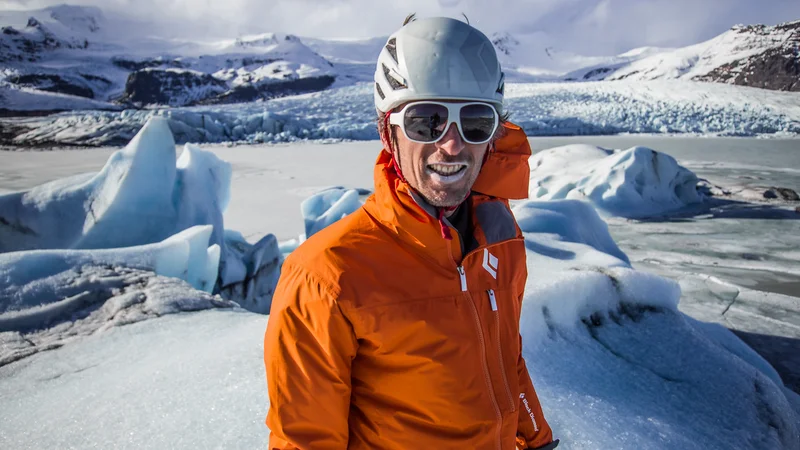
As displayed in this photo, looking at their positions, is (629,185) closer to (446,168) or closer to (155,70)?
(446,168)

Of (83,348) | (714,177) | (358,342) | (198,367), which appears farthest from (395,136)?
(714,177)

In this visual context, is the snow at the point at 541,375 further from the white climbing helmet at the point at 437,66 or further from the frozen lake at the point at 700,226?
the white climbing helmet at the point at 437,66

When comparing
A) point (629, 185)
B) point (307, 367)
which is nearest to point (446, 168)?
point (307, 367)

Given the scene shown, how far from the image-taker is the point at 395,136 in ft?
3.35

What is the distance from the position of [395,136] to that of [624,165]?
7.86m

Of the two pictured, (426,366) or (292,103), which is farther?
(292,103)

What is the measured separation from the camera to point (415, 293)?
2.86 ft

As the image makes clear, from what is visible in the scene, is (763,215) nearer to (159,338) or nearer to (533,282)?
(533,282)

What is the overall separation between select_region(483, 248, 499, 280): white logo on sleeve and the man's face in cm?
12

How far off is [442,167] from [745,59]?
164 feet

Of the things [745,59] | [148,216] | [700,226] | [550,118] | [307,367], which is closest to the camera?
[307,367]

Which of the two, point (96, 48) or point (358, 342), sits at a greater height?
point (96, 48)

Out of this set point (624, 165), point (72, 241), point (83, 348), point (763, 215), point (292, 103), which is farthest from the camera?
point (292, 103)

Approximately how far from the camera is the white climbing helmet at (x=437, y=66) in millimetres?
997
